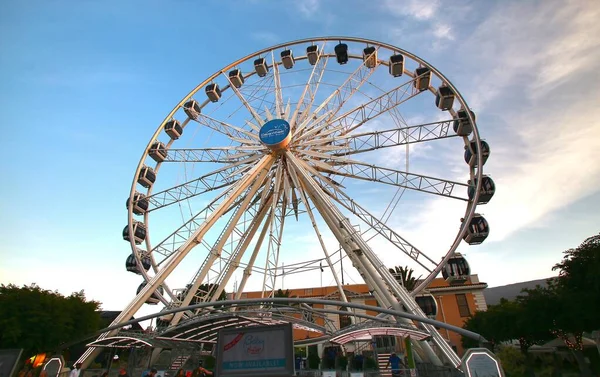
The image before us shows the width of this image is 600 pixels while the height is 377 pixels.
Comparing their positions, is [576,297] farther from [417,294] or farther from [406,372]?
[406,372]

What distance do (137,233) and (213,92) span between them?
10.3m

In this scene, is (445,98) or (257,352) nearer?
(257,352)

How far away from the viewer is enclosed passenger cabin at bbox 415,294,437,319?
55.8 ft

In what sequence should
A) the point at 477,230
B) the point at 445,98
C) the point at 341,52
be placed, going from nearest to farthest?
1. the point at 477,230
2. the point at 445,98
3. the point at 341,52

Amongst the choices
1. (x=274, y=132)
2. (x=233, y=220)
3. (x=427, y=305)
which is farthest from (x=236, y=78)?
(x=427, y=305)

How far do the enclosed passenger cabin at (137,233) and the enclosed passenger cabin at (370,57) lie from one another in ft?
54.7

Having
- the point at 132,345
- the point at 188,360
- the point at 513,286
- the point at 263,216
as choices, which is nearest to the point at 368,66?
the point at 263,216

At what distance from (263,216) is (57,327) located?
39.5 ft

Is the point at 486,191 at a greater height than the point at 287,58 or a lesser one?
lesser

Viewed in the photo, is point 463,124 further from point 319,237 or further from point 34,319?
point 34,319

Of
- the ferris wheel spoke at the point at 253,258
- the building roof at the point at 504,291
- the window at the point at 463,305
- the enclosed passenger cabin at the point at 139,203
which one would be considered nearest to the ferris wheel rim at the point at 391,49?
the enclosed passenger cabin at the point at 139,203

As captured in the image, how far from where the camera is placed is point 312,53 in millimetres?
23172

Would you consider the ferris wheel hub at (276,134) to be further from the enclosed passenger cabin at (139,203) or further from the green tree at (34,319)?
the green tree at (34,319)

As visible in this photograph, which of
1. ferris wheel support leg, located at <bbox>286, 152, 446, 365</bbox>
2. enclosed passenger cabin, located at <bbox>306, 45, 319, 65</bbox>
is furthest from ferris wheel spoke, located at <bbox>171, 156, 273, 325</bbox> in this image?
enclosed passenger cabin, located at <bbox>306, 45, 319, 65</bbox>
